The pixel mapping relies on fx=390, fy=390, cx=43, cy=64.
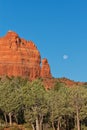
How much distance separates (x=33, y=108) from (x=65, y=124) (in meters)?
16.4

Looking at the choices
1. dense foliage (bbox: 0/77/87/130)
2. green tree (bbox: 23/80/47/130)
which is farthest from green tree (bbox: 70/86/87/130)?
green tree (bbox: 23/80/47/130)

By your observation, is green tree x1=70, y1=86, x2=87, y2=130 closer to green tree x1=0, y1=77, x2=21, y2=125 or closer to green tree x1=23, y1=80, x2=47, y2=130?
green tree x1=23, y1=80, x2=47, y2=130

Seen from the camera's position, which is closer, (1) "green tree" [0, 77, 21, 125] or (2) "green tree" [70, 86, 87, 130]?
(2) "green tree" [70, 86, 87, 130]

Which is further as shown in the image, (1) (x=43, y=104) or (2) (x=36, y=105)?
(1) (x=43, y=104)

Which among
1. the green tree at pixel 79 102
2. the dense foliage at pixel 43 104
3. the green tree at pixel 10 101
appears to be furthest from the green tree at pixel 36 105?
the green tree at pixel 79 102

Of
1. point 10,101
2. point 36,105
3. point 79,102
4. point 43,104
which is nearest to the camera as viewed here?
point 36,105

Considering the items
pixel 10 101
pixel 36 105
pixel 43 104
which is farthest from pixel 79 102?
pixel 10 101

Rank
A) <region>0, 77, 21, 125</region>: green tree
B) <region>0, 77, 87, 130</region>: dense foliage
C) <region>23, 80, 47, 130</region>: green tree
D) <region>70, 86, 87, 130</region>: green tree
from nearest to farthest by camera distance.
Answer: <region>23, 80, 47, 130</region>: green tree
<region>0, 77, 87, 130</region>: dense foliage
<region>70, 86, 87, 130</region>: green tree
<region>0, 77, 21, 125</region>: green tree

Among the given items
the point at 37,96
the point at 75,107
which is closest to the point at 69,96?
the point at 75,107

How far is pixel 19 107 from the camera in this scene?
285 feet

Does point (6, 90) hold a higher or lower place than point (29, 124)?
higher

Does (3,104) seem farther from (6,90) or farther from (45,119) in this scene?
(45,119)

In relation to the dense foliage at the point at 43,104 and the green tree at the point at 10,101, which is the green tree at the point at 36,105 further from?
the green tree at the point at 10,101

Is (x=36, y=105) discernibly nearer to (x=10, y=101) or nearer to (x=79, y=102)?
(x=10, y=101)
